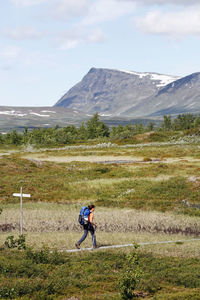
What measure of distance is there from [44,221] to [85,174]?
28.4 metres

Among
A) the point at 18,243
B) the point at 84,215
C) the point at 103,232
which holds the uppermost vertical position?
the point at 84,215

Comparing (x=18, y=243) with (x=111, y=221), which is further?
(x=111, y=221)

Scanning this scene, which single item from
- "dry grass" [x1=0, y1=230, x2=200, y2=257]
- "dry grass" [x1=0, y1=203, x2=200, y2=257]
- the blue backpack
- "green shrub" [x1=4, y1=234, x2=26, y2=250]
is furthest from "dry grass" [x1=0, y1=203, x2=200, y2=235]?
the blue backpack

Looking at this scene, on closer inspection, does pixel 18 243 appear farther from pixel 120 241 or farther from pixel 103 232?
pixel 103 232

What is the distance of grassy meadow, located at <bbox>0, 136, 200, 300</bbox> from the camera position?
731 inches

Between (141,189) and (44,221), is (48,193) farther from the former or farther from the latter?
(44,221)

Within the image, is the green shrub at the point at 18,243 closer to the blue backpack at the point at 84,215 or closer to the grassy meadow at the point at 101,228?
the grassy meadow at the point at 101,228

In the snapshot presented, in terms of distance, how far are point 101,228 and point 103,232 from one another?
4.13ft

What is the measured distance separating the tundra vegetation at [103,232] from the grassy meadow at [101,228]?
5 centimetres

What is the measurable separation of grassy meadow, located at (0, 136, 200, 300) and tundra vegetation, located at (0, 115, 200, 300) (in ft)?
0.15

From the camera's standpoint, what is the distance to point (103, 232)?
103ft

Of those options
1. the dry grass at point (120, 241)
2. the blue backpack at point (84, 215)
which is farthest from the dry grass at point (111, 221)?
the blue backpack at point (84, 215)

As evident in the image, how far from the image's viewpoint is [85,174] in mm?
62719

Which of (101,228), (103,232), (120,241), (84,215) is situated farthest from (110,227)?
(84,215)
